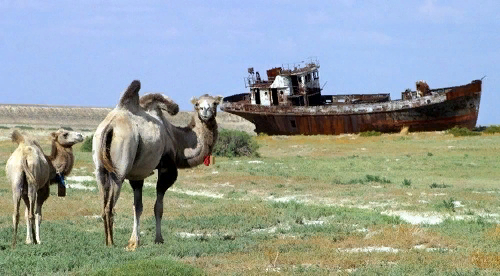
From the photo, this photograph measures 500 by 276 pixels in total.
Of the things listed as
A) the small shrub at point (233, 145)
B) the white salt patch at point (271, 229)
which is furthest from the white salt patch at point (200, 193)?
the small shrub at point (233, 145)

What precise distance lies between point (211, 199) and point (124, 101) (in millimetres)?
10527

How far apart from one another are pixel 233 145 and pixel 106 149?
31351mm

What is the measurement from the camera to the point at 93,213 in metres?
19.8

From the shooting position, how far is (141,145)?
1329 centimetres

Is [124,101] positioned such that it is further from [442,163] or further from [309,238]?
[442,163]

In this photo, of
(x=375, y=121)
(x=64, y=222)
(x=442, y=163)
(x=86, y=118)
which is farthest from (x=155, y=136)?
(x=86, y=118)

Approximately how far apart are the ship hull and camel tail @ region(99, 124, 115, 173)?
2041 inches

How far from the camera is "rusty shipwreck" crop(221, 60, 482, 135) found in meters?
63.0

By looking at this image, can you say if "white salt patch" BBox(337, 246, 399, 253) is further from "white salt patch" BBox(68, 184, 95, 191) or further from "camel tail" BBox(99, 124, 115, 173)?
"white salt patch" BBox(68, 184, 95, 191)

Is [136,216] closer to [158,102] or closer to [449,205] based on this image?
[158,102]

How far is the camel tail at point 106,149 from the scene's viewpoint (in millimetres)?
12625

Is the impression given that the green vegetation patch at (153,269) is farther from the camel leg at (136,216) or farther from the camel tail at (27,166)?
the camel tail at (27,166)

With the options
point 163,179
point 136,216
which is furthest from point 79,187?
point 136,216

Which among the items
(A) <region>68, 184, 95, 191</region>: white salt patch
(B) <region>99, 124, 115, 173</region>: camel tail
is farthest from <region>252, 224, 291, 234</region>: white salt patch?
(A) <region>68, 184, 95, 191</region>: white salt patch
